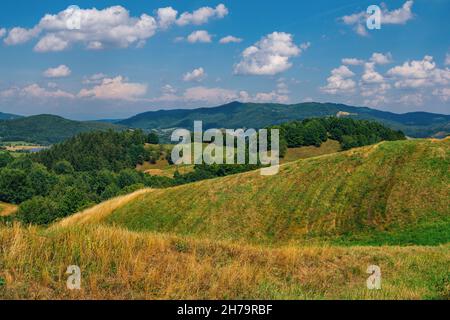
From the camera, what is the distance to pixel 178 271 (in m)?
9.76

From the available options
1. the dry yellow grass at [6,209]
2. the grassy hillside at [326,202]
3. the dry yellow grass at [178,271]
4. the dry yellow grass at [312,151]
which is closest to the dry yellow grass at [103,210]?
the grassy hillside at [326,202]

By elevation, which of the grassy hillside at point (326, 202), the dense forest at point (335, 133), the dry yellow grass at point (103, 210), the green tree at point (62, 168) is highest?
the dense forest at point (335, 133)

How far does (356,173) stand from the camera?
35.3m

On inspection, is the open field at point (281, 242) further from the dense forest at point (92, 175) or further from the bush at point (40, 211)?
the dense forest at point (92, 175)

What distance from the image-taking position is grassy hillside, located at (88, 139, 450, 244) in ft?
91.6

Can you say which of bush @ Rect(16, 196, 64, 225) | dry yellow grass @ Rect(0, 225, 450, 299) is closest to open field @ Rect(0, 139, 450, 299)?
dry yellow grass @ Rect(0, 225, 450, 299)

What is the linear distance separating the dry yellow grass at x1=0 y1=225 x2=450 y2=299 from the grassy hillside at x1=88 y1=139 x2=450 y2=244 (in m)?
13.4

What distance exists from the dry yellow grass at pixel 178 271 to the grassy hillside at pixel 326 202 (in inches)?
527

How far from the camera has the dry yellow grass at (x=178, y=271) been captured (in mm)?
8602

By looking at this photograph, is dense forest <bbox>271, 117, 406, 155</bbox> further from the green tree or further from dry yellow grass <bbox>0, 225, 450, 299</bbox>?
dry yellow grass <bbox>0, 225, 450, 299</bbox>

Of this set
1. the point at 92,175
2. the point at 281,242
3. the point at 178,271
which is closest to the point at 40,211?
the point at 92,175

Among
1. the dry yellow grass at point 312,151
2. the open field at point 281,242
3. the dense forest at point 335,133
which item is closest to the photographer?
the open field at point 281,242

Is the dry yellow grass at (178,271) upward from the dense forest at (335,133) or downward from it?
downward
